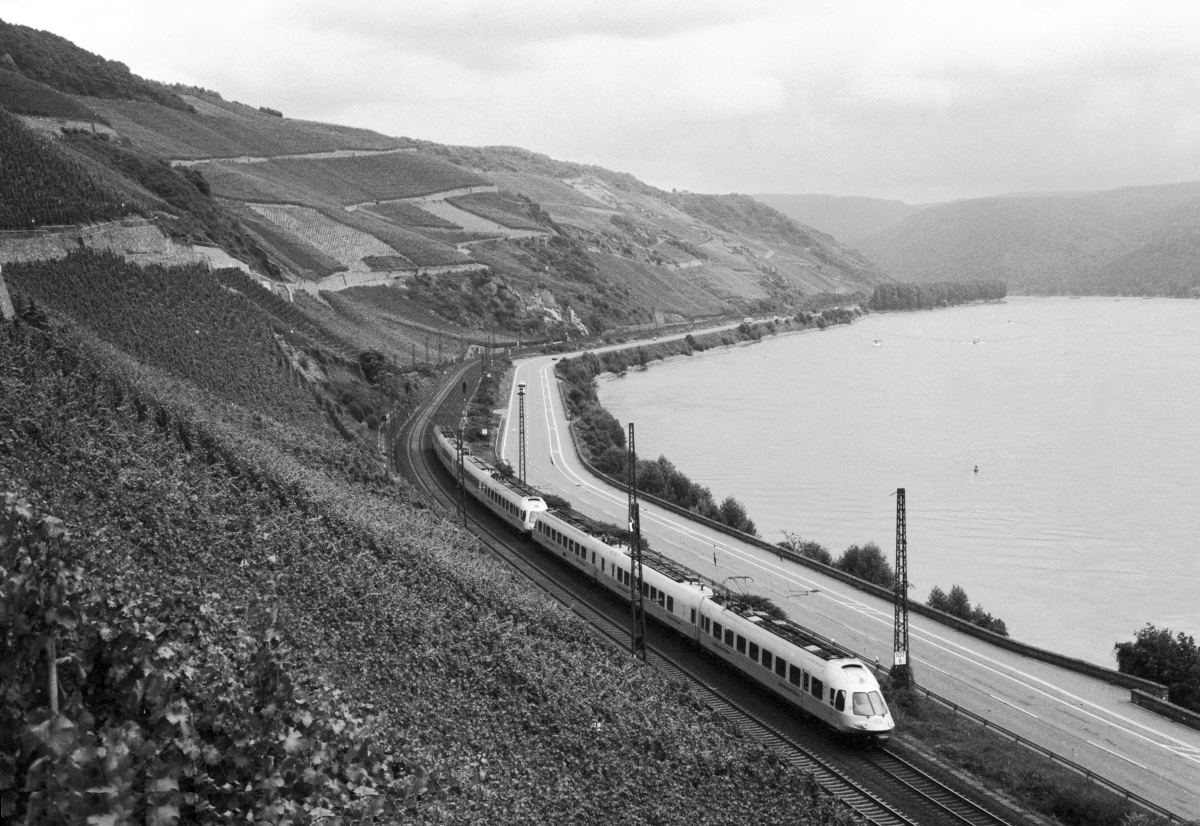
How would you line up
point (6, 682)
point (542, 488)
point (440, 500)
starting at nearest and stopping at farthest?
point (6, 682), point (440, 500), point (542, 488)

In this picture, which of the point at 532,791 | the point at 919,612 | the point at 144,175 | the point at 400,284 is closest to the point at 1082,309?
the point at 400,284

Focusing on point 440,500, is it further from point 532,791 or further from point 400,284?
point 400,284

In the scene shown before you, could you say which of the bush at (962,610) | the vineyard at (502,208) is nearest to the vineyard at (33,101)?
the vineyard at (502,208)

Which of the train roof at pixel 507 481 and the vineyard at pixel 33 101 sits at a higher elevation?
the vineyard at pixel 33 101

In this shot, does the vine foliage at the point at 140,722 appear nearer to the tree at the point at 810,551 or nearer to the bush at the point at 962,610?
the bush at the point at 962,610

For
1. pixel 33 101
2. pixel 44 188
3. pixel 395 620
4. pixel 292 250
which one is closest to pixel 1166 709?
pixel 395 620
